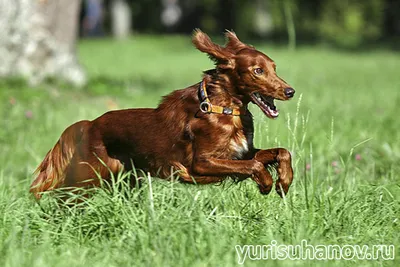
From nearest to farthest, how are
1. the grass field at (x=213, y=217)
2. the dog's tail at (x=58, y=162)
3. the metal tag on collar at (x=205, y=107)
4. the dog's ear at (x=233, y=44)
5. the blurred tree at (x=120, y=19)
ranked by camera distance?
the grass field at (x=213, y=217)
the metal tag on collar at (x=205, y=107)
the dog's ear at (x=233, y=44)
the dog's tail at (x=58, y=162)
the blurred tree at (x=120, y=19)

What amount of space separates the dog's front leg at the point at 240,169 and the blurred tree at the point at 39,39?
7279 millimetres

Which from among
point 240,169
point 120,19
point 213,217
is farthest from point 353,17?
point 213,217

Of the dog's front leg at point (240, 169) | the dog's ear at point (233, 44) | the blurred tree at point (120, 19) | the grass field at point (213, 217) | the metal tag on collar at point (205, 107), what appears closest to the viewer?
the grass field at point (213, 217)

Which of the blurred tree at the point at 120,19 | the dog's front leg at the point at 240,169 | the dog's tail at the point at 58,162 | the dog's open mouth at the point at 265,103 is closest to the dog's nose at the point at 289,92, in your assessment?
the dog's open mouth at the point at 265,103

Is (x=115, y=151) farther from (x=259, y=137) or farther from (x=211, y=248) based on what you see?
(x=211, y=248)

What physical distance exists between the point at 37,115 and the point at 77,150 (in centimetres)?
467

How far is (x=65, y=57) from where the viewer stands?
11672 millimetres

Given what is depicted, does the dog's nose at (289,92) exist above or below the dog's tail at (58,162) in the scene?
above

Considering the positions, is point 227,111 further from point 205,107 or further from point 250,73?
point 250,73

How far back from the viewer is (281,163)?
161 inches

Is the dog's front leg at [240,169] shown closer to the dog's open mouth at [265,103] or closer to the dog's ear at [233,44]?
the dog's open mouth at [265,103]

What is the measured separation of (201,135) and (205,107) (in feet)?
0.52

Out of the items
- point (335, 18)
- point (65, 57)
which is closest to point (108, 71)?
point (65, 57)

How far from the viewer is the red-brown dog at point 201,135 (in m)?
4.11
